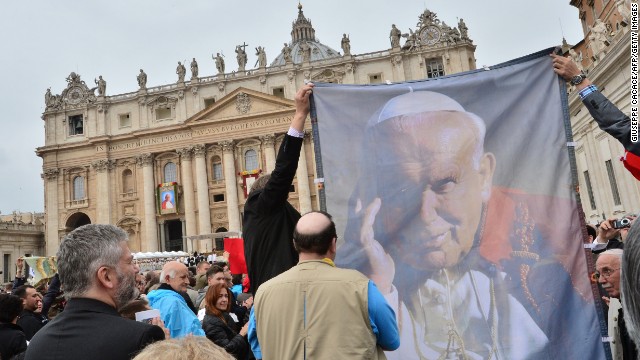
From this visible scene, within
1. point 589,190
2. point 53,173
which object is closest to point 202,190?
point 53,173

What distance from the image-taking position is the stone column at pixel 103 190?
4197 cm

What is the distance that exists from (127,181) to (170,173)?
4169 mm

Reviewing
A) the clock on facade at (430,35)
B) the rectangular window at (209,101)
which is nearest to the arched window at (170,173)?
the rectangular window at (209,101)

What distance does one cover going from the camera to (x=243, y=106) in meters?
41.3

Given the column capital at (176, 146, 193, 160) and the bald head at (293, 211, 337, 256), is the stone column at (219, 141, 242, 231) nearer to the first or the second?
the column capital at (176, 146, 193, 160)

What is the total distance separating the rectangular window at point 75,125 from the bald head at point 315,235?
48031 millimetres

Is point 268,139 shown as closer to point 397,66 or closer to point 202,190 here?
point 202,190

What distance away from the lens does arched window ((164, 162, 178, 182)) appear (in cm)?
4259

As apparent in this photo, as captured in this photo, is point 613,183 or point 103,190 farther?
point 103,190

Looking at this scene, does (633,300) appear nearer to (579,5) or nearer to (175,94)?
(579,5)

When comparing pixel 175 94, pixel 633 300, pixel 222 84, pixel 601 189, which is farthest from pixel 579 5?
pixel 633 300

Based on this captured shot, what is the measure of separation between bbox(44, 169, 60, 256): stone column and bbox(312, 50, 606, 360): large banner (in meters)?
45.3

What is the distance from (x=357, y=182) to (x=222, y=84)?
134 feet

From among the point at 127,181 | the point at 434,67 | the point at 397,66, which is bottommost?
the point at 127,181
